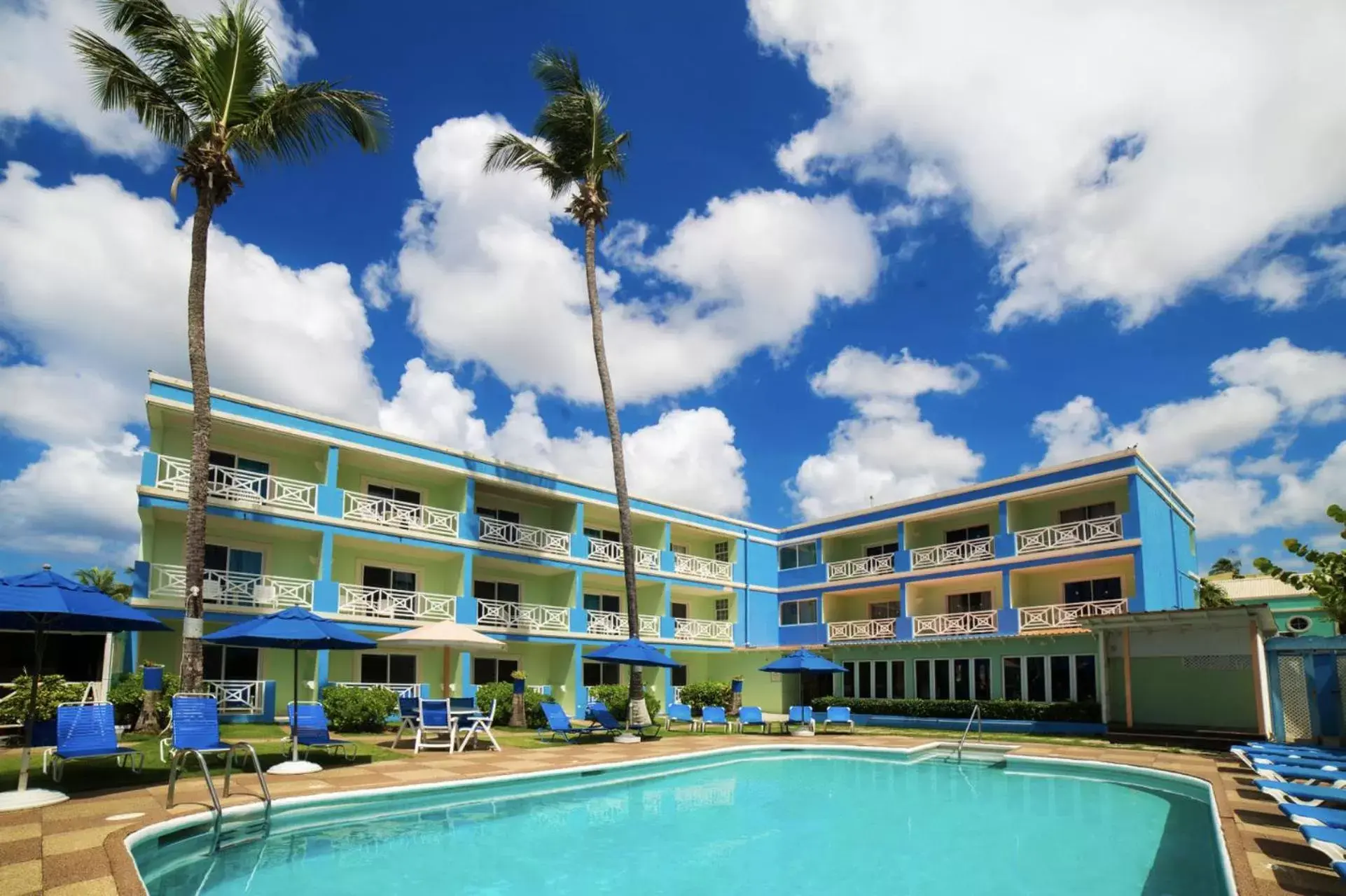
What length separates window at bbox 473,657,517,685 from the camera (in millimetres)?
25516

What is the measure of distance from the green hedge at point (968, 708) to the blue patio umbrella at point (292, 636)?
16.9 meters

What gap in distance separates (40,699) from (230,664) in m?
6.07

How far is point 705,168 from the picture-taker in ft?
67.2

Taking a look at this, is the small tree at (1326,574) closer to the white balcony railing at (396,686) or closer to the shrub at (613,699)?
the shrub at (613,699)

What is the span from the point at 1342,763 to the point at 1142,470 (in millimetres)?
14521

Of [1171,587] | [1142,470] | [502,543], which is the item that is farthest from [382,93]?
[1171,587]

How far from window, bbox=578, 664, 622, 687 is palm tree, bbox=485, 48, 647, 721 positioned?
20.8ft

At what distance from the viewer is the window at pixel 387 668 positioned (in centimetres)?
2281

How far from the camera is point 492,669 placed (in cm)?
2591

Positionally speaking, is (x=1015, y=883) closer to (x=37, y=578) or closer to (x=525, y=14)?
(x=37, y=578)

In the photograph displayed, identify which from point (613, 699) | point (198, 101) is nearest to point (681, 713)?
point (613, 699)

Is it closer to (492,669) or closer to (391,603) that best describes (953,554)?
(492,669)

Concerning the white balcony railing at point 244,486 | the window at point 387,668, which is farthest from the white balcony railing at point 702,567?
the white balcony railing at point 244,486

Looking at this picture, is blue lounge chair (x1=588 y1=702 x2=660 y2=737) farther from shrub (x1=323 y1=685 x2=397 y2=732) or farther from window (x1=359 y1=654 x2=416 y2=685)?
window (x1=359 y1=654 x2=416 y2=685)
